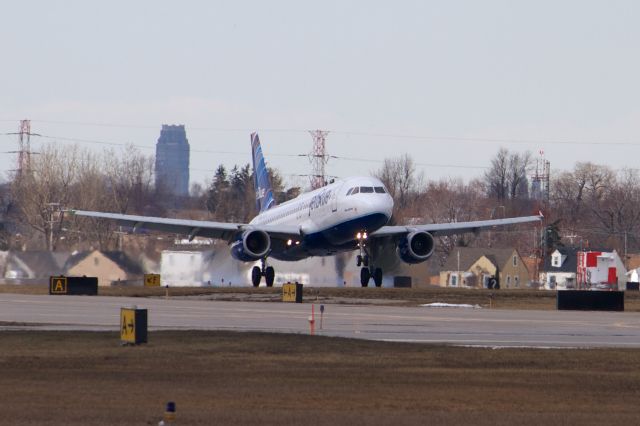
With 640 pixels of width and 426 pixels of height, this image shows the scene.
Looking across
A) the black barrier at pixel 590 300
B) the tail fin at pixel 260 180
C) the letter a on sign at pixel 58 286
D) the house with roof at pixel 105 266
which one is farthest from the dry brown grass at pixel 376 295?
the tail fin at pixel 260 180

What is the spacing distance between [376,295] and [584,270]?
159 ft

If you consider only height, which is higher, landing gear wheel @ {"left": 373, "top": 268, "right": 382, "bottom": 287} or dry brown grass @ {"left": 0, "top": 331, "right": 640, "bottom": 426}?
landing gear wheel @ {"left": 373, "top": 268, "right": 382, "bottom": 287}

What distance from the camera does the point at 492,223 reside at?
75.7 m

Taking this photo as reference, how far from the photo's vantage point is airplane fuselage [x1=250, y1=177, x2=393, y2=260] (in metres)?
62.1

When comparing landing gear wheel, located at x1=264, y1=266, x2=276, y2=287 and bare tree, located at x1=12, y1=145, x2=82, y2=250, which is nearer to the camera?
landing gear wheel, located at x1=264, y1=266, x2=276, y2=287

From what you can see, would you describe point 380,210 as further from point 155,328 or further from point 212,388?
point 212,388

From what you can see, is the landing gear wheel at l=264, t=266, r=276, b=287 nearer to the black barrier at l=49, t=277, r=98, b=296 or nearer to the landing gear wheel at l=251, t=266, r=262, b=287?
the landing gear wheel at l=251, t=266, r=262, b=287

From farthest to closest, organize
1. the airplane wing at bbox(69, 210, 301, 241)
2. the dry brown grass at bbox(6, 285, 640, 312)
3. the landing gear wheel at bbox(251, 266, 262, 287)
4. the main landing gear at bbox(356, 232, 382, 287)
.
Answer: the landing gear wheel at bbox(251, 266, 262, 287)
the airplane wing at bbox(69, 210, 301, 241)
the dry brown grass at bbox(6, 285, 640, 312)
the main landing gear at bbox(356, 232, 382, 287)

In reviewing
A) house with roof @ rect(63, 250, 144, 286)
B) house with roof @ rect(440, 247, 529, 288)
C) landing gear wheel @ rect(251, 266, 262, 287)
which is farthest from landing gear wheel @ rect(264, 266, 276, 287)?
house with roof @ rect(440, 247, 529, 288)

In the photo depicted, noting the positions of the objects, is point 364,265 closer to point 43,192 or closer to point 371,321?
point 371,321

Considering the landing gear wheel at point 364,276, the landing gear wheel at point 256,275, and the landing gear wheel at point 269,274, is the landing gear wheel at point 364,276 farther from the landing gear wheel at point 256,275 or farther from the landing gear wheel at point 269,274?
the landing gear wheel at point 256,275

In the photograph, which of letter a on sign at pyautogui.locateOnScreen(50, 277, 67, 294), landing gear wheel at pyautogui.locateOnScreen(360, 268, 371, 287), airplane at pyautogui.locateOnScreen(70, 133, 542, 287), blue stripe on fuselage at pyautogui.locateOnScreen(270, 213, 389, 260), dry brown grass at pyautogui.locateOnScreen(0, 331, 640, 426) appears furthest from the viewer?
letter a on sign at pyautogui.locateOnScreen(50, 277, 67, 294)

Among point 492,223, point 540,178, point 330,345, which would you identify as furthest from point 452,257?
point 330,345

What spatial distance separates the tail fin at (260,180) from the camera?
86188 millimetres
